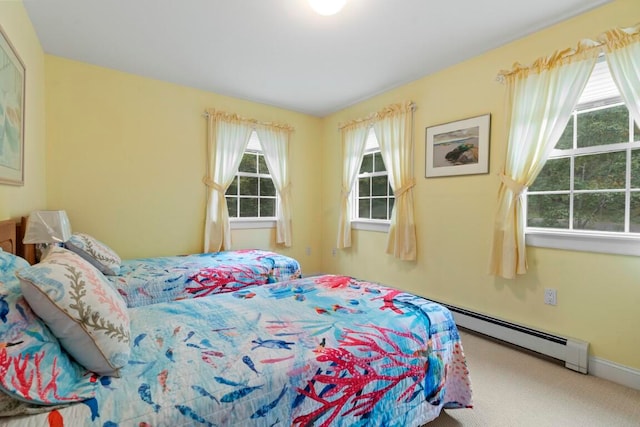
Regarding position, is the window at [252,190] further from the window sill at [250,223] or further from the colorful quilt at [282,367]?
the colorful quilt at [282,367]

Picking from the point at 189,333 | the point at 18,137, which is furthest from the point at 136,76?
the point at 189,333

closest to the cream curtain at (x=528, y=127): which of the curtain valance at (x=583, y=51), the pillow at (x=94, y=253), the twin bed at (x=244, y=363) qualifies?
the curtain valance at (x=583, y=51)

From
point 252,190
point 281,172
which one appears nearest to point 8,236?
point 252,190

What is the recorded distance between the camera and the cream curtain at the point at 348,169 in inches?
160

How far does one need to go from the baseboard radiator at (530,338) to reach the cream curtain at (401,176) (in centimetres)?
82

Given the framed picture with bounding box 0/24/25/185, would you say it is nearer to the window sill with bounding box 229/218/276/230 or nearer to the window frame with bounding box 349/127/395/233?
the window sill with bounding box 229/218/276/230

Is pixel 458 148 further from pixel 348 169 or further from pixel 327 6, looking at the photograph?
pixel 327 6

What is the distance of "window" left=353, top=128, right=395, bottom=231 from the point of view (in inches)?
151

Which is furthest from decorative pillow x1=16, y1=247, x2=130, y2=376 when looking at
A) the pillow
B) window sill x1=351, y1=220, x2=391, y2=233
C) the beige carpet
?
window sill x1=351, y1=220, x2=391, y2=233

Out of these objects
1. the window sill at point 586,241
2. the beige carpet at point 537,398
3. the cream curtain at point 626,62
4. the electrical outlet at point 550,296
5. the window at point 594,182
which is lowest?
the beige carpet at point 537,398

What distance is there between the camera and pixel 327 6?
1995 mm

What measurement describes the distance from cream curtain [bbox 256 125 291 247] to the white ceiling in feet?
2.91

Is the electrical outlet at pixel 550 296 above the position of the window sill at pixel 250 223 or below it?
below

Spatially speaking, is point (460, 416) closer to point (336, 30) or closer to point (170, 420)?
point (170, 420)
